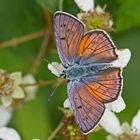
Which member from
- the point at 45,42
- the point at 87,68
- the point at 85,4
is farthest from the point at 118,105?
the point at 45,42

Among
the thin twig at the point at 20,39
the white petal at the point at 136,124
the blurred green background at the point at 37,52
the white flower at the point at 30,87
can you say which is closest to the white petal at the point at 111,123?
the white petal at the point at 136,124

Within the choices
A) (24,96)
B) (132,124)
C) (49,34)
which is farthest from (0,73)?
(132,124)

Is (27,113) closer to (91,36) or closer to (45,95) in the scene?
(45,95)

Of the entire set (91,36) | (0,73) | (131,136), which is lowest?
(131,136)

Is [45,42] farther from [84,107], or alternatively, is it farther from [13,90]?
[84,107]

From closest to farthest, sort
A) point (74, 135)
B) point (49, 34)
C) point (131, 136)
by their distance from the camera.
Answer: point (74, 135) → point (131, 136) → point (49, 34)

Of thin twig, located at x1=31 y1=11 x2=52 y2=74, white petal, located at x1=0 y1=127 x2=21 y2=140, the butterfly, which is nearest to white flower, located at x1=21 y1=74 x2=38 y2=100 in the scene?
thin twig, located at x1=31 y1=11 x2=52 y2=74

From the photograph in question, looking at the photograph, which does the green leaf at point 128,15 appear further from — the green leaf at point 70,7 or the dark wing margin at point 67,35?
the dark wing margin at point 67,35
